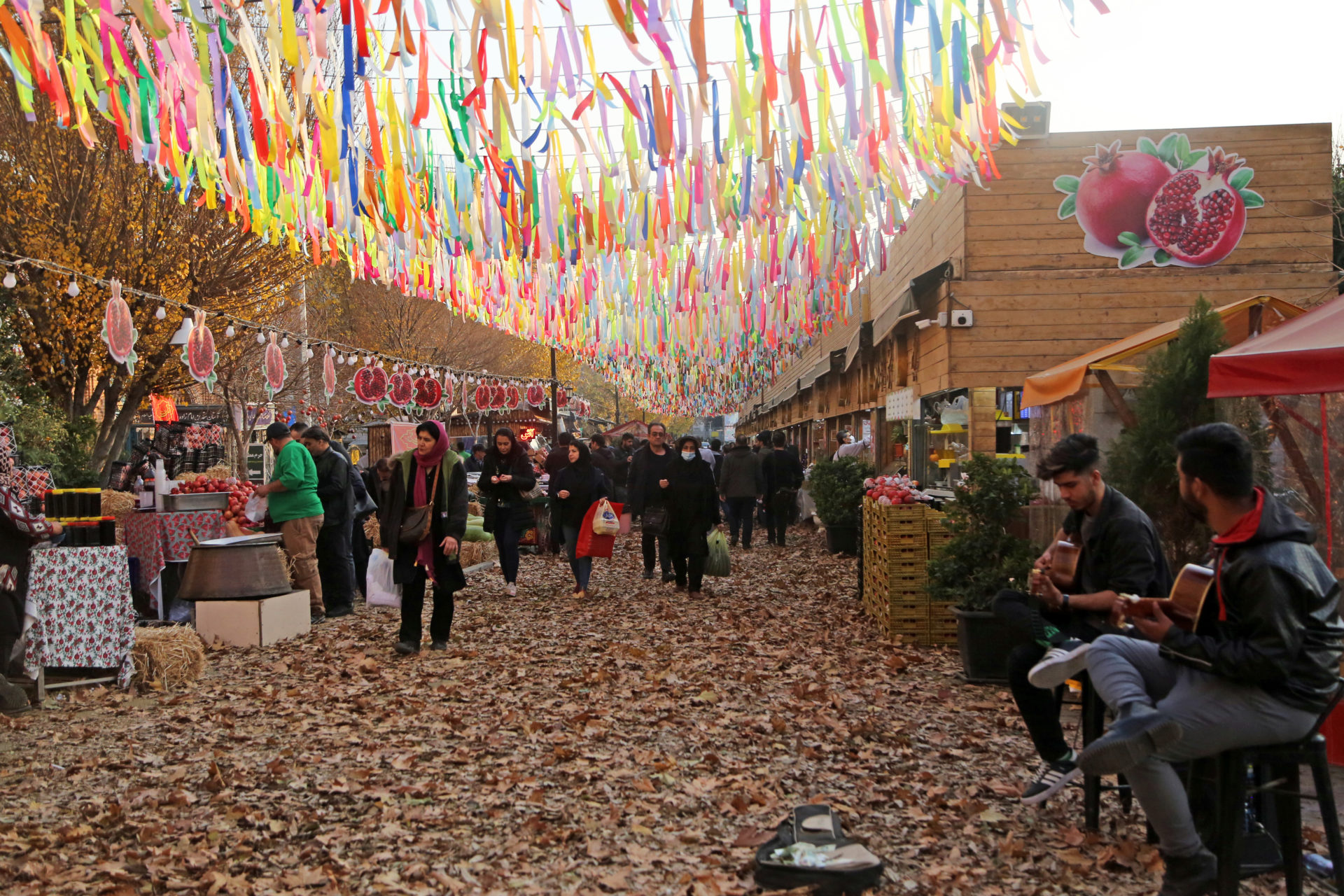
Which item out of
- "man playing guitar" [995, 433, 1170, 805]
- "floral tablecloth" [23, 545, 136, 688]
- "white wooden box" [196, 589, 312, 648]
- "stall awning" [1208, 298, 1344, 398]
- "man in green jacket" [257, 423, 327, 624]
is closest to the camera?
"man playing guitar" [995, 433, 1170, 805]

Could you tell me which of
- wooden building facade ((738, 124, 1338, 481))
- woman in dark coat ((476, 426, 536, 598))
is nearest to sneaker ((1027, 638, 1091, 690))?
woman in dark coat ((476, 426, 536, 598))

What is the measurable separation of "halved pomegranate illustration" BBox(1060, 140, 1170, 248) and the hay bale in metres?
12.0

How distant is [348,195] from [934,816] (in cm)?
811

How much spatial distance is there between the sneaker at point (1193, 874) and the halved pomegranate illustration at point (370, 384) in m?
Result: 16.8

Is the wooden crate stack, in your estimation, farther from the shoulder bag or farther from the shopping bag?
the shoulder bag

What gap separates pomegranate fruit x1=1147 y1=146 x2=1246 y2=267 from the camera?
13.9 metres

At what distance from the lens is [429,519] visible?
25.0 ft

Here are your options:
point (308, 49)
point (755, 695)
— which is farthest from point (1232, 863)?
point (308, 49)

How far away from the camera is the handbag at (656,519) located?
446 inches

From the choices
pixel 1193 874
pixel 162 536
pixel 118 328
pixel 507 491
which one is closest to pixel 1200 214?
pixel 507 491

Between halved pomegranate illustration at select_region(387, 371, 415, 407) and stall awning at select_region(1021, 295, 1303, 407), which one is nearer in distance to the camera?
stall awning at select_region(1021, 295, 1303, 407)

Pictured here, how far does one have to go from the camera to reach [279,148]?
848 centimetres

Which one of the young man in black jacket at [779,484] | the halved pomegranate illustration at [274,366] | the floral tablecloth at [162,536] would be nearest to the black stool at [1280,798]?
the floral tablecloth at [162,536]

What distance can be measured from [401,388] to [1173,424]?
16.6 m
